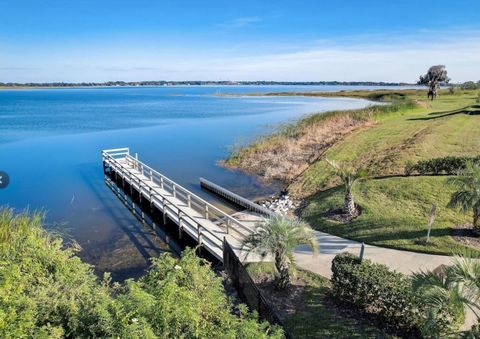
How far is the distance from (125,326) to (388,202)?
13.2 meters

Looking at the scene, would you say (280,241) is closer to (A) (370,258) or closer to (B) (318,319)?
(B) (318,319)

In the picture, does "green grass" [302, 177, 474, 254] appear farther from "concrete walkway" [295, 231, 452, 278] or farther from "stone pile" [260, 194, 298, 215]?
"stone pile" [260, 194, 298, 215]

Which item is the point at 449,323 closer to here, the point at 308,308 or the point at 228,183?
the point at 308,308

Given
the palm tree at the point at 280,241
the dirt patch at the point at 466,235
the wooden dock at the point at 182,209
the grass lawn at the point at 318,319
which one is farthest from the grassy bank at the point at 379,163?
the palm tree at the point at 280,241

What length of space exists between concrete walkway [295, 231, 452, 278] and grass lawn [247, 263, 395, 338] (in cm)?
79

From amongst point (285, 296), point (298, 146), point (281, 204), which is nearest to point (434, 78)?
point (298, 146)

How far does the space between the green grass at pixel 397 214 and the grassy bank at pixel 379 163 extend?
3 centimetres

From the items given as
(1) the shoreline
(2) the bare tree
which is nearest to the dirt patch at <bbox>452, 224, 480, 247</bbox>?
(1) the shoreline

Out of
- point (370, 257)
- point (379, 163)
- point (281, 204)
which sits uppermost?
point (379, 163)

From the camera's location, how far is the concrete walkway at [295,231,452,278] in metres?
10.4

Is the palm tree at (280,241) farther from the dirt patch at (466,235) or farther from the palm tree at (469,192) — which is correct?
the dirt patch at (466,235)

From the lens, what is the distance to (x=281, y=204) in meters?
18.0

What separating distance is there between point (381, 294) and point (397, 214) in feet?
22.6

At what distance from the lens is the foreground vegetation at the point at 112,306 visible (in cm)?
461
